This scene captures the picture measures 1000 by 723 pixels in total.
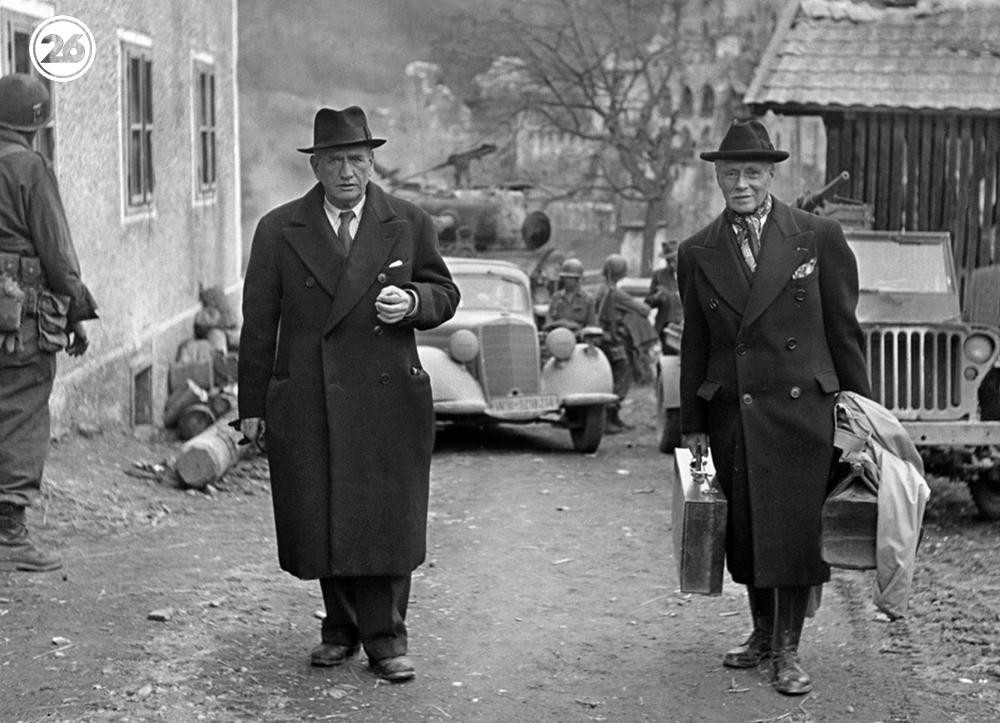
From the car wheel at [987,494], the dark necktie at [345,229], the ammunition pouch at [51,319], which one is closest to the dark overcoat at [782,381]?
the dark necktie at [345,229]

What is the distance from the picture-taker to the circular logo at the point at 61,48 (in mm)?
10625

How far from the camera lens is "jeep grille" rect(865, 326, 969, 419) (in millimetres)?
10156

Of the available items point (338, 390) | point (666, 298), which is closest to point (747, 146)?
point (338, 390)

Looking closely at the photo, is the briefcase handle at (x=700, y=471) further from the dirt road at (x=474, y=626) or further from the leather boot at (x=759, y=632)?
the dirt road at (x=474, y=626)

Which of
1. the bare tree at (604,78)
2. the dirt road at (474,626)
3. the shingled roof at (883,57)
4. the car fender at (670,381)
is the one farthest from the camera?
the bare tree at (604,78)

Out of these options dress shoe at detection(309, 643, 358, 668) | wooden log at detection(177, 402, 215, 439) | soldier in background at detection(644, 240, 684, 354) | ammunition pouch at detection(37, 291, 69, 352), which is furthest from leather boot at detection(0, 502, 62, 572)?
soldier in background at detection(644, 240, 684, 354)

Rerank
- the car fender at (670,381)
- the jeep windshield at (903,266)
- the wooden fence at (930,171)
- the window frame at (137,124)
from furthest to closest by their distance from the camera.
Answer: the wooden fence at (930,171) → the window frame at (137,124) → the car fender at (670,381) → the jeep windshield at (903,266)

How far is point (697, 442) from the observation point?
20.7 ft

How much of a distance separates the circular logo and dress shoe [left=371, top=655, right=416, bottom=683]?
18.9ft

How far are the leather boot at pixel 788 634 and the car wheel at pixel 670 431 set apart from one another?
665cm

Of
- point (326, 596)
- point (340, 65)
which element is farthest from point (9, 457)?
point (340, 65)

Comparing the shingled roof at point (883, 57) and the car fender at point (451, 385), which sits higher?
the shingled roof at point (883, 57)

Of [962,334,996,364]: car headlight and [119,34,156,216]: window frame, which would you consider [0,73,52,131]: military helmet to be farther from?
[962,334,996,364]: car headlight

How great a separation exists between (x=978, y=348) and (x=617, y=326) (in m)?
5.97
